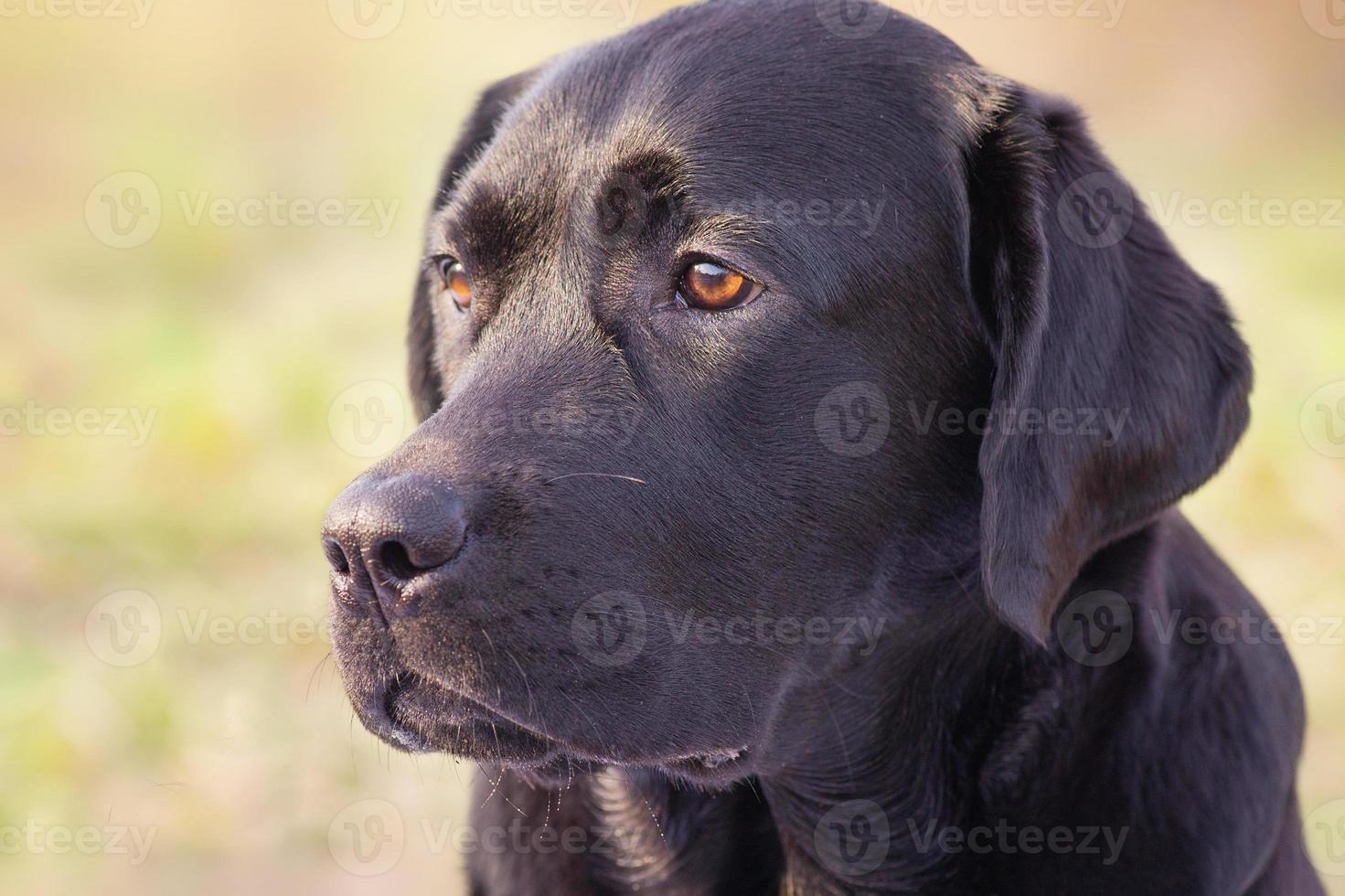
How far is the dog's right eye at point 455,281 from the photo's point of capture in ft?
9.52

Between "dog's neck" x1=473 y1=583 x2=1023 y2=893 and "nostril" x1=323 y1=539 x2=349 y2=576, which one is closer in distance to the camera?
"nostril" x1=323 y1=539 x2=349 y2=576

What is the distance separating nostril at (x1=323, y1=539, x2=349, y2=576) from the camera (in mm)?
2156

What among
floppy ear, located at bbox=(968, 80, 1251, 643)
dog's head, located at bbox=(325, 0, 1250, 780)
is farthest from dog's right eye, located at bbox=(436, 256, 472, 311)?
floppy ear, located at bbox=(968, 80, 1251, 643)

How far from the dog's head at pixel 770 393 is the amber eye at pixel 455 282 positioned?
204mm

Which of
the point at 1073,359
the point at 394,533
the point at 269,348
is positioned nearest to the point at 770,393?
the point at 1073,359

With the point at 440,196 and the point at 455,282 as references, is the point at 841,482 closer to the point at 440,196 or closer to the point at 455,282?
the point at 455,282

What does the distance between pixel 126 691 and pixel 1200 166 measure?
7853mm

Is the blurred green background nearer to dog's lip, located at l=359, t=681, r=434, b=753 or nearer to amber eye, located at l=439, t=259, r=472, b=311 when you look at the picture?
dog's lip, located at l=359, t=681, r=434, b=753

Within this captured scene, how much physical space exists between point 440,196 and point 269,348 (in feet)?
11.6

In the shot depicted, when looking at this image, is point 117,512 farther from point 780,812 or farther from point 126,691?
point 780,812

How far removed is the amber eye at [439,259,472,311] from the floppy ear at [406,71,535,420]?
0.47m

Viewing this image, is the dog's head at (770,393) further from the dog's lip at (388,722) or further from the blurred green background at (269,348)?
the blurred green background at (269,348)

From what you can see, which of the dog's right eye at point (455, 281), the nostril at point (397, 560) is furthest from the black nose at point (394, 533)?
the dog's right eye at point (455, 281)

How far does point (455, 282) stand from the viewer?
2945 mm
